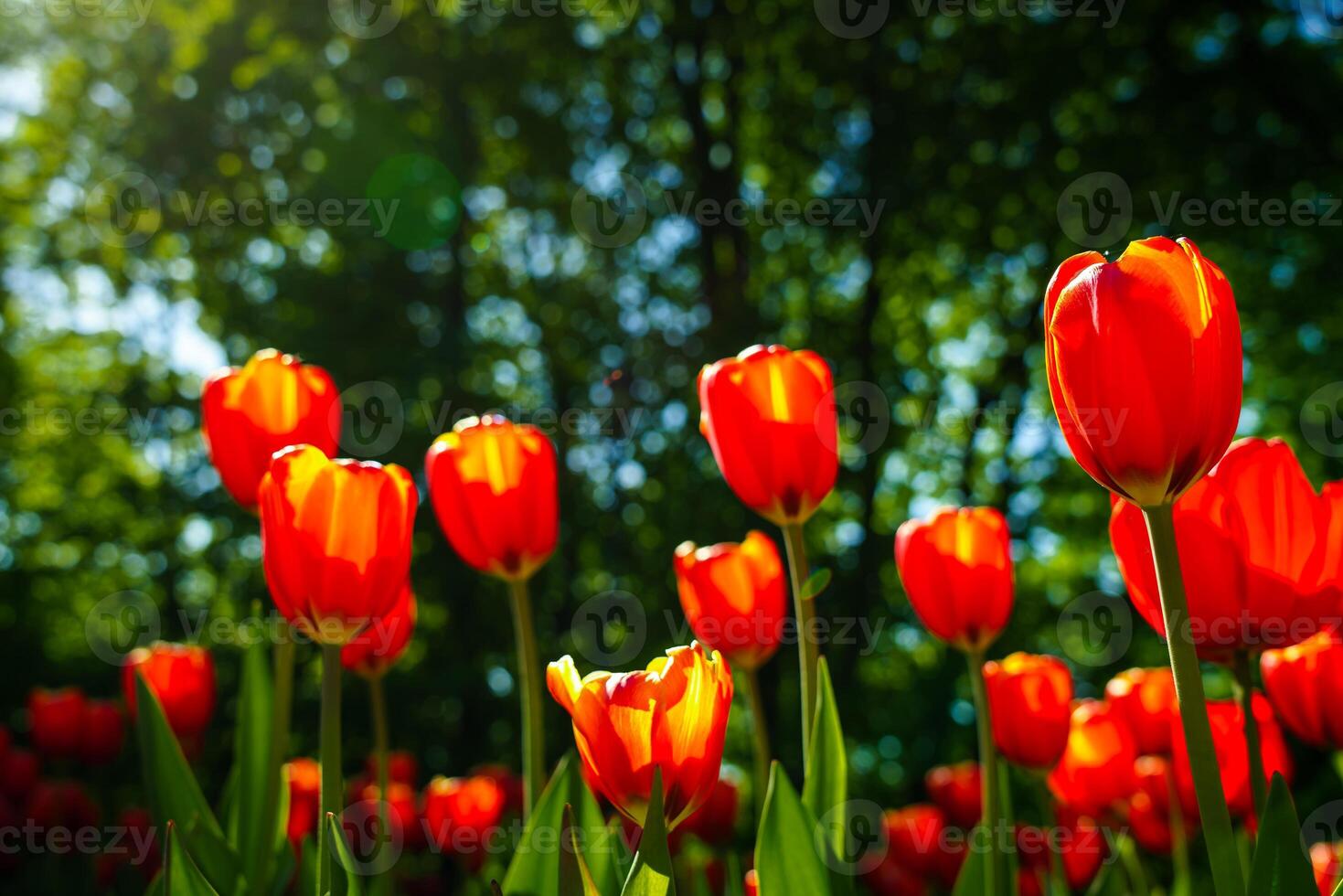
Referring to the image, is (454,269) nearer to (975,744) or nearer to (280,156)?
(280,156)

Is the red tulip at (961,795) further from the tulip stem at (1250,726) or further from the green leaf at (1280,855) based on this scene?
the green leaf at (1280,855)

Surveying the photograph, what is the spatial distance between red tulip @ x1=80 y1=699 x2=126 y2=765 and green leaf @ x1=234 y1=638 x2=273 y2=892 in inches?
70.9

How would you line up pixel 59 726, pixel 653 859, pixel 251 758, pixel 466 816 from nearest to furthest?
pixel 653 859 < pixel 251 758 < pixel 466 816 < pixel 59 726

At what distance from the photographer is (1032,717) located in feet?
6.66

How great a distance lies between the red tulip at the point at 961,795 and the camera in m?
2.96

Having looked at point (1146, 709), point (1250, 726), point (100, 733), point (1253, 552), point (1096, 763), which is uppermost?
point (1253, 552)

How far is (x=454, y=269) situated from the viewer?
9.53 meters

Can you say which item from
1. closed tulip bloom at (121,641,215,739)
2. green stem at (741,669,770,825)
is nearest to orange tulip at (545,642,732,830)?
green stem at (741,669,770,825)

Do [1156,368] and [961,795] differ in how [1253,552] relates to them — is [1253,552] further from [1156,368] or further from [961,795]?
[961,795]

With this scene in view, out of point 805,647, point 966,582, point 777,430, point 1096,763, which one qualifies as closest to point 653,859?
point 805,647

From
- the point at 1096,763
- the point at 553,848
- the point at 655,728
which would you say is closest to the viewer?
the point at 655,728

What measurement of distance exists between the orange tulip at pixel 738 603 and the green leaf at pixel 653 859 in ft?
2.69

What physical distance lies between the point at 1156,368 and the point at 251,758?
1.58 metres

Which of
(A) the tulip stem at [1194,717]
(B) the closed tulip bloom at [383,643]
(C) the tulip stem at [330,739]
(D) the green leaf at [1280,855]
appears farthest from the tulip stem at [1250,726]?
(B) the closed tulip bloom at [383,643]
